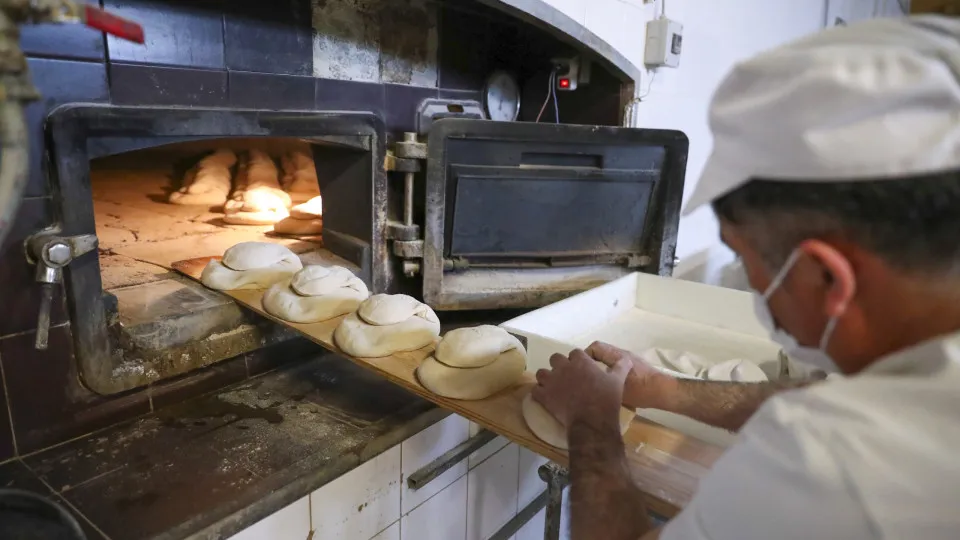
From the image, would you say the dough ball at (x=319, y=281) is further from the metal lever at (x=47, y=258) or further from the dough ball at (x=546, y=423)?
the dough ball at (x=546, y=423)

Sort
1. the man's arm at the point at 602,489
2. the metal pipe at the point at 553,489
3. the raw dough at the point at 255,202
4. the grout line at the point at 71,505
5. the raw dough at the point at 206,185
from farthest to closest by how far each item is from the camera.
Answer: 1. the raw dough at the point at 206,185
2. the raw dough at the point at 255,202
3. the metal pipe at the point at 553,489
4. the grout line at the point at 71,505
5. the man's arm at the point at 602,489

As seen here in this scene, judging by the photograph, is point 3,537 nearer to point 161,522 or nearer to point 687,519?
point 161,522

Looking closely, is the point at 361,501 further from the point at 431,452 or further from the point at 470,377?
the point at 470,377

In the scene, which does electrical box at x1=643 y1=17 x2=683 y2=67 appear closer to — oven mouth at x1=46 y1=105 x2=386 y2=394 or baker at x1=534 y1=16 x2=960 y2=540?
oven mouth at x1=46 y1=105 x2=386 y2=394

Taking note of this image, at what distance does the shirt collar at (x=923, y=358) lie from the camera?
18.4 inches

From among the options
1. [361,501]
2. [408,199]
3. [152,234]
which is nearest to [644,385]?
[361,501]

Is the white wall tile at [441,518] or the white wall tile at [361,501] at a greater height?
the white wall tile at [361,501]

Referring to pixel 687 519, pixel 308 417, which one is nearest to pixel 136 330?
pixel 308 417

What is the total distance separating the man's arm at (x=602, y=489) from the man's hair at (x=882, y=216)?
0.36 meters

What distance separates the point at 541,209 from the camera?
1729 millimetres

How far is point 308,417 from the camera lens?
4.29 feet

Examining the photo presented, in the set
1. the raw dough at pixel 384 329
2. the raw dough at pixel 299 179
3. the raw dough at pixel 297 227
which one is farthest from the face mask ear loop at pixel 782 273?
the raw dough at pixel 299 179

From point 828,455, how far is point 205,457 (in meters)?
1.05

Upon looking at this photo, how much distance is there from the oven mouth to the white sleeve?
1097mm
